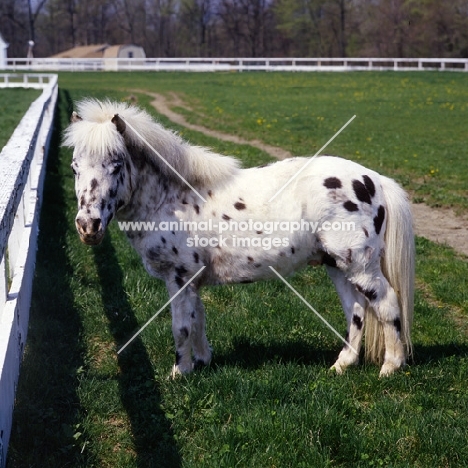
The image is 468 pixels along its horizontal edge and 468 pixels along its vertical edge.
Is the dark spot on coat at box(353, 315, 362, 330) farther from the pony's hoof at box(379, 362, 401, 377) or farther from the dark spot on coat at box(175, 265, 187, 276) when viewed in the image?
the dark spot on coat at box(175, 265, 187, 276)

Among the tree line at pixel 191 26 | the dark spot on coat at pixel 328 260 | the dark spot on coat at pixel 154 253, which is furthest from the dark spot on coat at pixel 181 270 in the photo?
the tree line at pixel 191 26

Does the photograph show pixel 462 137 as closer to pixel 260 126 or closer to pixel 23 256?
pixel 260 126

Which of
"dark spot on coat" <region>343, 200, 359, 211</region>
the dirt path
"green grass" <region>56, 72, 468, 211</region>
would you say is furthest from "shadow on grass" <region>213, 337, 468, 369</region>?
"green grass" <region>56, 72, 468, 211</region>

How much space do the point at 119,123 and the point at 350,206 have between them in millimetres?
1461

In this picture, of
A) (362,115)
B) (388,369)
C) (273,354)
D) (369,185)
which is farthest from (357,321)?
(362,115)

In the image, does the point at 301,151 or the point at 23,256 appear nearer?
the point at 23,256

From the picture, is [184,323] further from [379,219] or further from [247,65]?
[247,65]

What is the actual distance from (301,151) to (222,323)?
30.9ft

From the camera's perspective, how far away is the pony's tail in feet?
14.5

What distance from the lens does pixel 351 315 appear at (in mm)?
4629

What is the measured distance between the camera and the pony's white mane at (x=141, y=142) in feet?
13.5

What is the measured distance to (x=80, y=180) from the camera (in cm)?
409

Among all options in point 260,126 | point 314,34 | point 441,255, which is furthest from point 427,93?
point 314,34

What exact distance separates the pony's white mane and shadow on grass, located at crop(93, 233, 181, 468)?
1.28 metres
